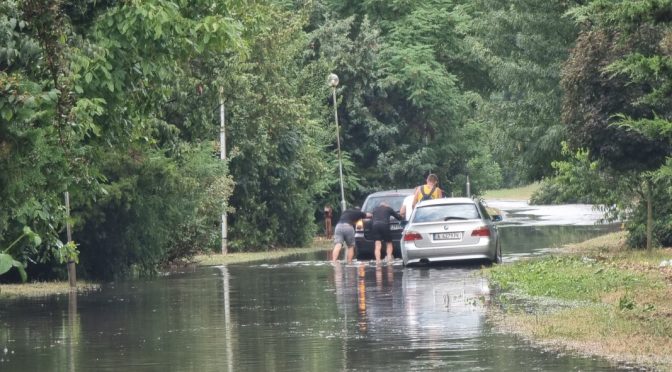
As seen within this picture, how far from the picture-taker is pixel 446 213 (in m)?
30.4

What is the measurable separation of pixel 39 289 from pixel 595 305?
1232 cm

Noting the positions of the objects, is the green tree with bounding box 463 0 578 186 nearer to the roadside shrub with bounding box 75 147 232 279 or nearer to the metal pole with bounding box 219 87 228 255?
the metal pole with bounding box 219 87 228 255

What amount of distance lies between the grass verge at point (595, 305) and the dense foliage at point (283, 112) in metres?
1.76

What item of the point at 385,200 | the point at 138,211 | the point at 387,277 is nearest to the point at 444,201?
the point at 387,277

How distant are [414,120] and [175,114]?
28153mm

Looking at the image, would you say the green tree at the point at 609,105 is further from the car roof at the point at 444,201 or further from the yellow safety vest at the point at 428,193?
the yellow safety vest at the point at 428,193

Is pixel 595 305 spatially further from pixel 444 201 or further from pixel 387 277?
pixel 444 201

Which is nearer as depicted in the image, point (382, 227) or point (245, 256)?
point (382, 227)

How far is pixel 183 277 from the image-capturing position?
103ft

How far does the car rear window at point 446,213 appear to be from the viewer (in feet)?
99.4

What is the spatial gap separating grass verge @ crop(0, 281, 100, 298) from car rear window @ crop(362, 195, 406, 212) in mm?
9225

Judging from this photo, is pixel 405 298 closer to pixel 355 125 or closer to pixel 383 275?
pixel 383 275

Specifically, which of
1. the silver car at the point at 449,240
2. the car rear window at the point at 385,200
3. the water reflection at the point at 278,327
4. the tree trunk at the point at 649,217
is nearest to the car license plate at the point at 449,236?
the silver car at the point at 449,240

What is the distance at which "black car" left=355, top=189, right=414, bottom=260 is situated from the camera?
3534 centimetres
